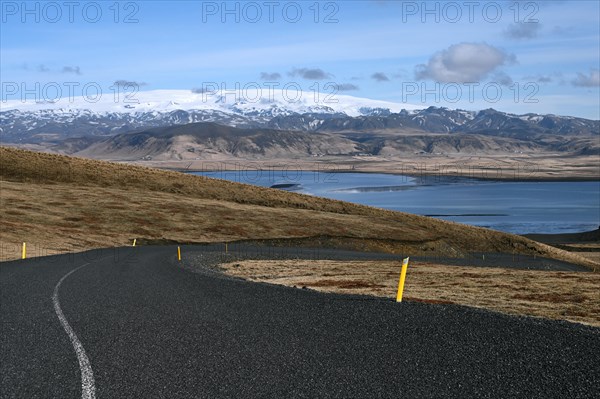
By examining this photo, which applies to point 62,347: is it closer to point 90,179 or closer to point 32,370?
point 32,370

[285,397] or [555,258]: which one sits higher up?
[285,397]

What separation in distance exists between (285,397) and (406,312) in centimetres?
697

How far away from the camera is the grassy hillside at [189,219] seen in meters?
64.9

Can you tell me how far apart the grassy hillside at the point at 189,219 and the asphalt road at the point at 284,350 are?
99.3 feet

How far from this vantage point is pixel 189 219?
76.4 m

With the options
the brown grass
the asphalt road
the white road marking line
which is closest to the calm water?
the brown grass

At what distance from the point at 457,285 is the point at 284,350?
1901cm

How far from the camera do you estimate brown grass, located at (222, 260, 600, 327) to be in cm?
2139

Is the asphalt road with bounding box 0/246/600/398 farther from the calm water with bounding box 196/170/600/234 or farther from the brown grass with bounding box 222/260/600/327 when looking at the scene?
the calm water with bounding box 196/170/600/234

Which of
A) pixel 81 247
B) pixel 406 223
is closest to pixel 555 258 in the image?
pixel 406 223

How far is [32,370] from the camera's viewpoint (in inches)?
461

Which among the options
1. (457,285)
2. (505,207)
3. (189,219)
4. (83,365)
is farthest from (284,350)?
(505,207)

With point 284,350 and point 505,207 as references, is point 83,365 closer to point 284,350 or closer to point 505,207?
point 284,350

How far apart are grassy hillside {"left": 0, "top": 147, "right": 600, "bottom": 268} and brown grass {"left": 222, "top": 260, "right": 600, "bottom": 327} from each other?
20.0m
